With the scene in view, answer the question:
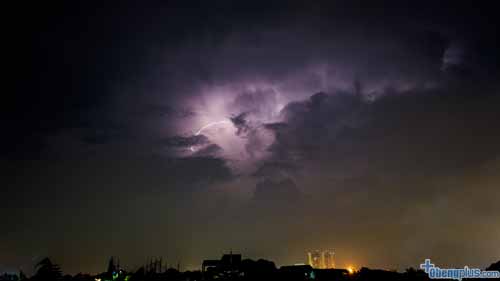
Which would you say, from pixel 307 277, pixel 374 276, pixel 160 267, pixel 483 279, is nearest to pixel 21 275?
pixel 307 277

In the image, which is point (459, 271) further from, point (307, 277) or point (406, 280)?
point (307, 277)

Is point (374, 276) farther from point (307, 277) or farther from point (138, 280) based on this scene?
point (138, 280)

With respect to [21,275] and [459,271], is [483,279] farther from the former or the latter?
[21,275]

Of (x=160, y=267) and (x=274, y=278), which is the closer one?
(x=274, y=278)

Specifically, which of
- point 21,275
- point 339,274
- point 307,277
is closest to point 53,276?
point 21,275

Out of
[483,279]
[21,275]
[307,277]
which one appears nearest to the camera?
[483,279]

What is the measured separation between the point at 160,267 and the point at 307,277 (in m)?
77.9

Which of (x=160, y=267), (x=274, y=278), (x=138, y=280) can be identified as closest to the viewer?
(x=274, y=278)

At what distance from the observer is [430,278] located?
39.0 meters

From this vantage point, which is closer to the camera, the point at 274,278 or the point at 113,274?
the point at 274,278

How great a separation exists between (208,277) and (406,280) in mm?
26601

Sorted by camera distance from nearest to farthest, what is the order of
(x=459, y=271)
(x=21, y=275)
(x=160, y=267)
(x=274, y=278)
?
(x=459, y=271) < (x=274, y=278) < (x=21, y=275) < (x=160, y=267)

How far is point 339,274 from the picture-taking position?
51812 mm

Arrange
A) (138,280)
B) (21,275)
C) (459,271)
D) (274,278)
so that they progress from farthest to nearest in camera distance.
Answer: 1. (138,280)
2. (21,275)
3. (274,278)
4. (459,271)
